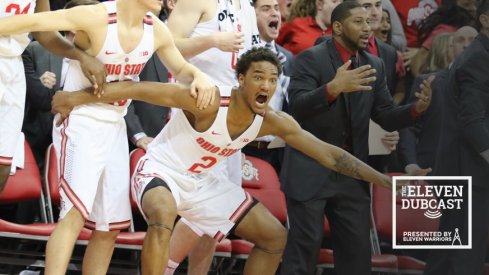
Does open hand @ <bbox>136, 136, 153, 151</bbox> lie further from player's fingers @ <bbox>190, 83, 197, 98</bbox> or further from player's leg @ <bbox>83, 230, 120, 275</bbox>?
player's fingers @ <bbox>190, 83, 197, 98</bbox>

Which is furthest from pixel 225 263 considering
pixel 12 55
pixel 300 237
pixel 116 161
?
pixel 12 55

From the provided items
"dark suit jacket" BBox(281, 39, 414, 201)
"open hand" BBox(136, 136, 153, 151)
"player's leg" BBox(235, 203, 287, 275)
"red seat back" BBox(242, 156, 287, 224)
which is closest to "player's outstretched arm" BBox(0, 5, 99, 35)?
"open hand" BBox(136, 136, 153, 151)

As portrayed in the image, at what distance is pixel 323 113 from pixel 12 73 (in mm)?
1873

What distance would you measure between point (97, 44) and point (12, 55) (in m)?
0.43

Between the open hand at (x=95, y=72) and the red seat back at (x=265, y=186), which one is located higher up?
the open hand at (x=95, y=72)

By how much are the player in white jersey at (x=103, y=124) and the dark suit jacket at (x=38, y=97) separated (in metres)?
0.90

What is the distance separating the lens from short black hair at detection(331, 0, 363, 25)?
21.2 feet

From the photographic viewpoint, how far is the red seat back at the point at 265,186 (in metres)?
6.71

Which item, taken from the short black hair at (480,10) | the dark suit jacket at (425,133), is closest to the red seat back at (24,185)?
the dark suit jacket at (425,133)

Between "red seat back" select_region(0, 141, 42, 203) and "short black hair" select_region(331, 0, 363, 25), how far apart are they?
197cm

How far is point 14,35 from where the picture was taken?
544 centimetres

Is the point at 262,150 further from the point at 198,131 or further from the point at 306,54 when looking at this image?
the point at 198,131

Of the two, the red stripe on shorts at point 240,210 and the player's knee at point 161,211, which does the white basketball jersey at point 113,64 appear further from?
the red stripe on shorts at point 240,210

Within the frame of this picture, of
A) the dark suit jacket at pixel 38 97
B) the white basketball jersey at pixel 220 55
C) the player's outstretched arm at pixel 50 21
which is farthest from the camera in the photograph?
the dark suit jacket at pixel 38 97
